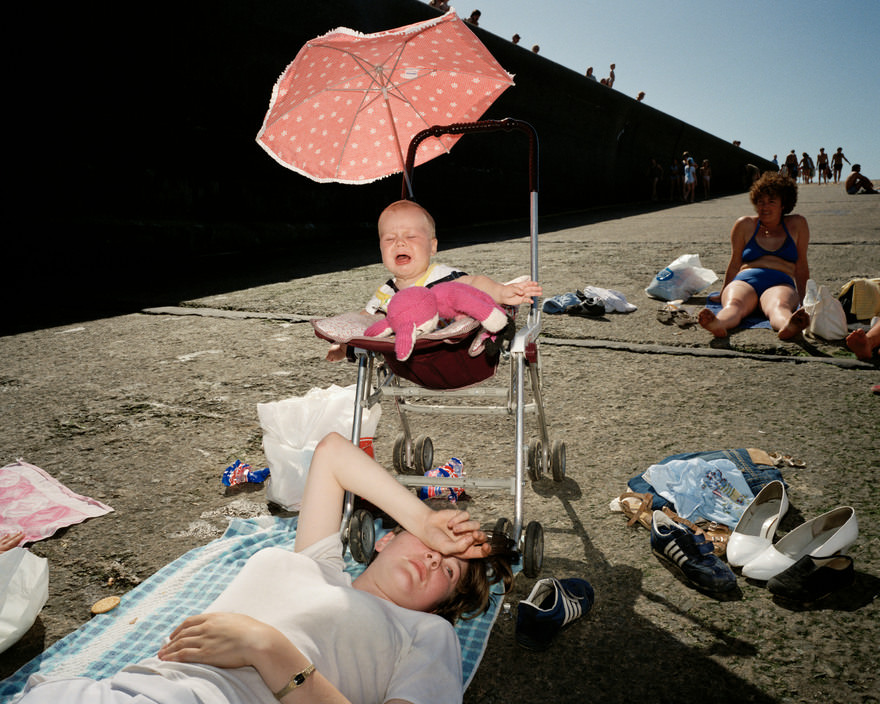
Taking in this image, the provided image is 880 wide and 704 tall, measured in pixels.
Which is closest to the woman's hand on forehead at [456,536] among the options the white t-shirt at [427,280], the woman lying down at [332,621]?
the woman lying down at [332,621]

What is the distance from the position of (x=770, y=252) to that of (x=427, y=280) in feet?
12.8

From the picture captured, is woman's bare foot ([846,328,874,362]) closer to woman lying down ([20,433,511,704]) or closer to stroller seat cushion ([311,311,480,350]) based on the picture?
stroller seat cushion ([311,311,480,350])

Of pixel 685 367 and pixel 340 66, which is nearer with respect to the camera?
pixel 340 66

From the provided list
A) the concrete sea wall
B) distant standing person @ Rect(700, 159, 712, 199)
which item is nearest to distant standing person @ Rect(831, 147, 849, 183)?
distant standing person @ Rect(700, 159, 712, 199)

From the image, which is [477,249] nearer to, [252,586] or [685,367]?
[685,367]

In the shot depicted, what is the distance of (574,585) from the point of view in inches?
80.4

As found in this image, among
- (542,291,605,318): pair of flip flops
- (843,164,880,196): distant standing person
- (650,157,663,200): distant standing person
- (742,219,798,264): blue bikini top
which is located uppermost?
(650,157,663,200): distant standing person

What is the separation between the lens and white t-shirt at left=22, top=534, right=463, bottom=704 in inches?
57.9

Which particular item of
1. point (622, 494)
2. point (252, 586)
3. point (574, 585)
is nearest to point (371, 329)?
point (252, 586)

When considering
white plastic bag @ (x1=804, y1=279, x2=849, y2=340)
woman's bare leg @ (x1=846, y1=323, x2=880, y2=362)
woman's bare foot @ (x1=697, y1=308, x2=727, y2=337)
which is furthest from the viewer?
woman's bare foot @ (x1=697, y1=308, x2=727, y2=337)

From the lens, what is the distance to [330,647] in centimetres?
162

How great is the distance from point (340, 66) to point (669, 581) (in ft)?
8.74

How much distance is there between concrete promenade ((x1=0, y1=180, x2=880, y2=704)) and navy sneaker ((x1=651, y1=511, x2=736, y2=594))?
0.17ft

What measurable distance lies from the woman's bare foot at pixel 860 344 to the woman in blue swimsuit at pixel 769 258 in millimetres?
710
